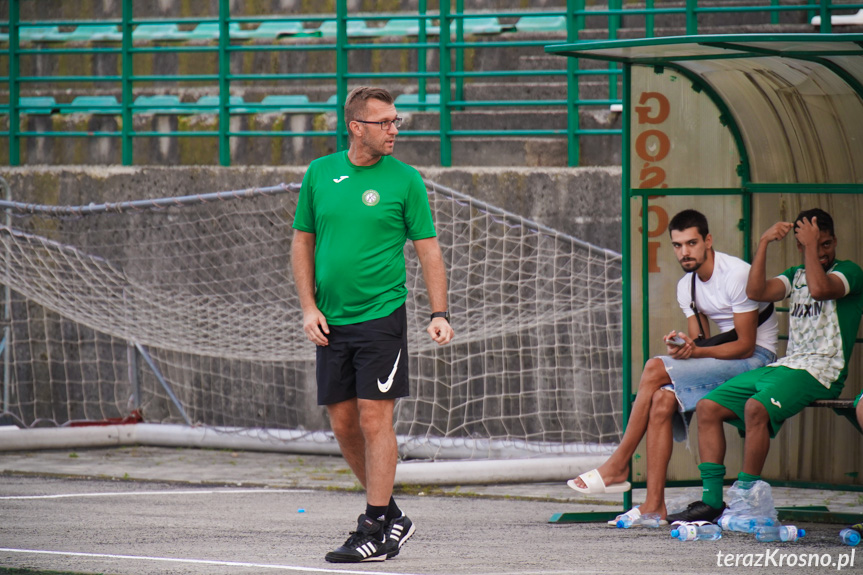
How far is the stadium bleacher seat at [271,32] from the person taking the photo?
512 inches

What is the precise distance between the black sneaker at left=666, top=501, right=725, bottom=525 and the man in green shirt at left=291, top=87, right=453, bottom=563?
1367 mm

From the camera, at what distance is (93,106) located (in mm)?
11938

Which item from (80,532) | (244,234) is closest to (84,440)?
(244,234)

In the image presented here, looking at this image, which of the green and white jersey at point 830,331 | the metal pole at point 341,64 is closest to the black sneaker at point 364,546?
the green and white jersey at point 830,331

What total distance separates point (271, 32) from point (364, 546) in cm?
835

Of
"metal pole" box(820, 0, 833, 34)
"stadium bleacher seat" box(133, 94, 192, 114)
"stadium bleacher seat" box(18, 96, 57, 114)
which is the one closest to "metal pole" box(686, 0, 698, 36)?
"metal pole" box(820, 0, 833, 34)

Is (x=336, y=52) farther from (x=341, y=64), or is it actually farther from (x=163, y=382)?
(x=163, y=382)

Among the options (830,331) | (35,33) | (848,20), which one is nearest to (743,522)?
(830,331)

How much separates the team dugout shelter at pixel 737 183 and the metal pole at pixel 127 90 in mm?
5086

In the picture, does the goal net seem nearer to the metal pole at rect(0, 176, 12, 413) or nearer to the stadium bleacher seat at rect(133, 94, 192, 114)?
the metal pole at rect(0, 176, 12, 413)

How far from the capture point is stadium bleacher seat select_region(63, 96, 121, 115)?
11.9m

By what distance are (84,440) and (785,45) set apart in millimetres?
6044

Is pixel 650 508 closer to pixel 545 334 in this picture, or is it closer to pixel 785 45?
pixel 785 45

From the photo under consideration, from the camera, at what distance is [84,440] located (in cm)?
988
